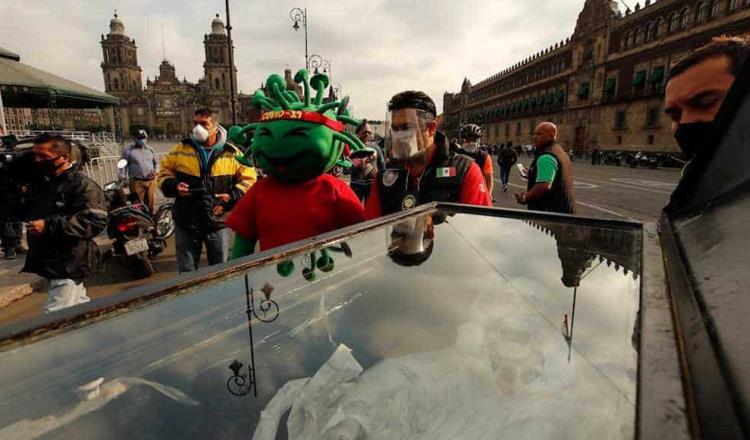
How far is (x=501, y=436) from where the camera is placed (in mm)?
800

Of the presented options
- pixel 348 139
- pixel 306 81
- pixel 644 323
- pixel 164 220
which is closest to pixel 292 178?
pixel 348 139

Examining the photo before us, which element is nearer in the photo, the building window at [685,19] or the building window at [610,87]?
the building window at [685,19]

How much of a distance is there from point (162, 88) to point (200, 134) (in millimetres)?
106882

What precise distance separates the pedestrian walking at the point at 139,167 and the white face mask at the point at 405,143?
5392mm

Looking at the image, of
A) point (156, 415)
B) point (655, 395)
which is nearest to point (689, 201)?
point (655, 395)

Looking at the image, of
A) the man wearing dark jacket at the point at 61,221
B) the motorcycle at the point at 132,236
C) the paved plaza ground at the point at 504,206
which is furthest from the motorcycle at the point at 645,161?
the man wearing dark jacket at the point at 61,221

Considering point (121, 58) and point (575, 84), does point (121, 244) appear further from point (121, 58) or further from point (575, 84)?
point (121, 58)

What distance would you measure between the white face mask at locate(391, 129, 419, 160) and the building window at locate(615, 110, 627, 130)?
37.5m

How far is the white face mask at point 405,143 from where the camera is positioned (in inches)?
106

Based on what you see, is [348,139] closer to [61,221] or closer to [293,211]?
[293,211]

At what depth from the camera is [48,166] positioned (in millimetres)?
2578

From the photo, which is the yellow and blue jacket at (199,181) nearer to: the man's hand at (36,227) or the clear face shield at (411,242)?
the man's hand at (36,227)

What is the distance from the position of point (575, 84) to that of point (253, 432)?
150 feet

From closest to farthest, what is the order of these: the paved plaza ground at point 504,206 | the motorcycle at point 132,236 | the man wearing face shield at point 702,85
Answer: the man wearing face shield at point 702,85, the paved plaza ground at point 504,206, the motorcycle at point 132,236
